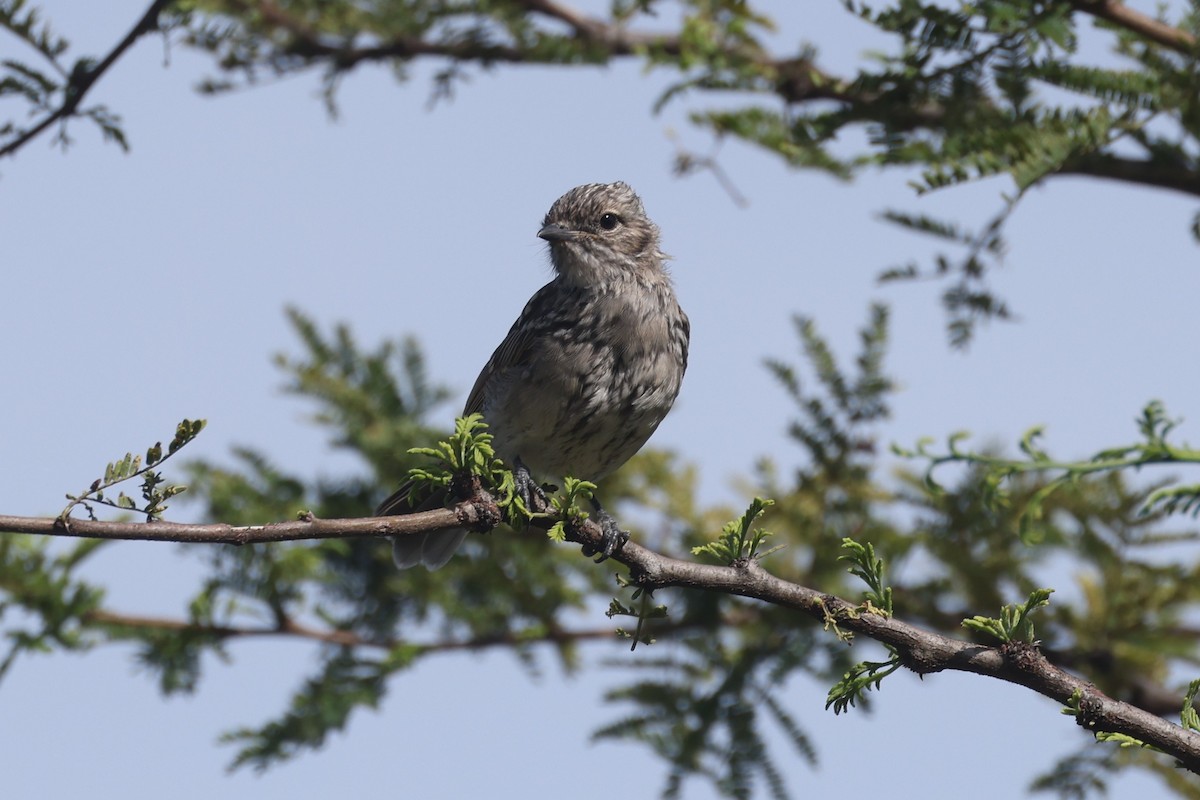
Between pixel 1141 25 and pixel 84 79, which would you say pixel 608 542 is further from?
pixel 1141 25

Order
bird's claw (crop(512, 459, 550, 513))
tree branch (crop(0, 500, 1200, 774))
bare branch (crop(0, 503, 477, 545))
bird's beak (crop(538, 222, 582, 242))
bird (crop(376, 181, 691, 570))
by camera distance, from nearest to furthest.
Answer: bare branch (crop(0, 503, 477, 545)) < tree branch (crop(0, 500, 1200, 774)) < bird's claw (crop(512, 459, 550, 513)) < bird (crop(376, 181, 691, 570)) < bird's beak (crop(538, 222, 582, 242))

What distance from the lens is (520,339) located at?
207 inches

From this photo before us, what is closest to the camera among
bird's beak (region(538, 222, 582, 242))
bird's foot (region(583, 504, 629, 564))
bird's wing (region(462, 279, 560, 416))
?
bird's foot (region(583, 504, 629, 564))

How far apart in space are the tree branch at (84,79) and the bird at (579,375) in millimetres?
1783

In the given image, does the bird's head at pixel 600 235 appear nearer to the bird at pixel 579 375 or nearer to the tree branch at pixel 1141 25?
the bird at pixel 579 375

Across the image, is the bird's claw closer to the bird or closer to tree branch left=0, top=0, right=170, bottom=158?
the bird

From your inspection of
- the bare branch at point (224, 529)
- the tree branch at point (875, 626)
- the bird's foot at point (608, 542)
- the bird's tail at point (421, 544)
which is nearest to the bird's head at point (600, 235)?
the bird's tail at point (421, 544)

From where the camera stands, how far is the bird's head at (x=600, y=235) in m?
5.60

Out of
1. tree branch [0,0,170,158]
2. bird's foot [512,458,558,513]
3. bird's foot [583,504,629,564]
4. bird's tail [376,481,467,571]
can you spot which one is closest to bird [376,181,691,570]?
bird's tail [376,481,467,571]

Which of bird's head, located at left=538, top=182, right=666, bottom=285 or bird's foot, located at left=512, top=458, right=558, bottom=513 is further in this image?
bird's head, located at left=538, top=182, right=666, bottom=285

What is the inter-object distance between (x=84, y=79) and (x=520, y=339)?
205 centimetres

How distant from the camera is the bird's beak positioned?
554cm

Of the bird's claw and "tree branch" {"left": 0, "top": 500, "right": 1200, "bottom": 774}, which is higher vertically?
the bird's claw

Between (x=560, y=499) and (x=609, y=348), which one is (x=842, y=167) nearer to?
(x=609, y=348)
